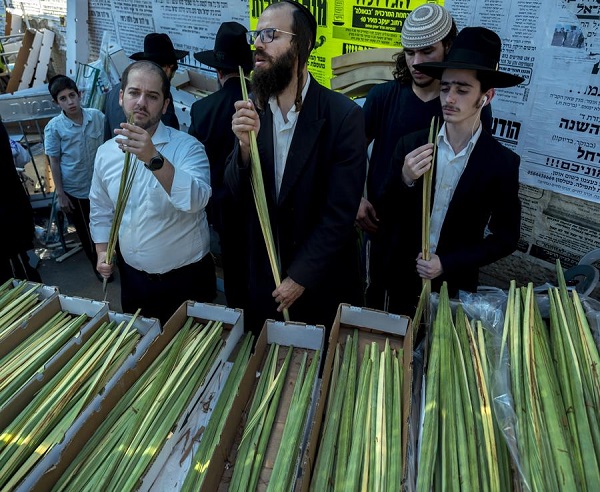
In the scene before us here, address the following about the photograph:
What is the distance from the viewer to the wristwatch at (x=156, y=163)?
1.89 meters

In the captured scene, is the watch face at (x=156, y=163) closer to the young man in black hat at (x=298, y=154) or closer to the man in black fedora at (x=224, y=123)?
the young man in black hat at (x=298, y=154)

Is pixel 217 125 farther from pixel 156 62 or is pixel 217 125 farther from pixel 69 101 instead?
pixel 69 101

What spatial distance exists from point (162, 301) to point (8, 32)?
9.40 m

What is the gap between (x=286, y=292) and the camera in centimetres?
221

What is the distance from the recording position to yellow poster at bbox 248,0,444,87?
10.8 ft

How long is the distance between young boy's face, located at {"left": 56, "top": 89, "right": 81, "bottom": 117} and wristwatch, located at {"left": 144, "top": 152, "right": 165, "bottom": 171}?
2652 mm

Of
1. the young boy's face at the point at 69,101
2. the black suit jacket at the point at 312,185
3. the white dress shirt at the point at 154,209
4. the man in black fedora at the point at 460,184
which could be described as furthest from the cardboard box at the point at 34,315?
the young boy's face at the point at 69,101

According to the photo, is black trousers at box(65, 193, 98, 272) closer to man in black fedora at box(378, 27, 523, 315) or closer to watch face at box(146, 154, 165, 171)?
watch face at box(146, 154, 165, 171)

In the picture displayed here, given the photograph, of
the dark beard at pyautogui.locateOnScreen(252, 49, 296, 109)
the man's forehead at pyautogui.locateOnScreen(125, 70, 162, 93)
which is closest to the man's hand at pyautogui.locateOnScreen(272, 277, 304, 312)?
the dark beard at pyautogui.locateOnScreen(252, 49, 296, 109)

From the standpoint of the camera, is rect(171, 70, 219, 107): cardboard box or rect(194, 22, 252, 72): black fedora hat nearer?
rect(194, 22, 252, 72): black fedora hat

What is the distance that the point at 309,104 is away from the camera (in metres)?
2.10

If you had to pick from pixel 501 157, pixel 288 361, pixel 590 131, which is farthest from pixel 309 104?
pixel 590 131

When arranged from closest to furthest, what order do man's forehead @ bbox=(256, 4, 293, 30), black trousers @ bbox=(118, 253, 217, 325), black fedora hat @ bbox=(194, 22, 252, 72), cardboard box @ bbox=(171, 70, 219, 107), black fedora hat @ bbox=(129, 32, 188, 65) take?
man's forehead @ bbox=(256, 4, 293, 30), black trousers @ bbox=(118, 253, 217, 325), black fedora hat @ bbox=(194, 22, 252, 72), black fedora hat @ bbox=(129, 32, 188, 65), cardboard box @ bbox=(171, 70, 219, 107)

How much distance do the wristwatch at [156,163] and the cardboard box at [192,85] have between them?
126 inches
